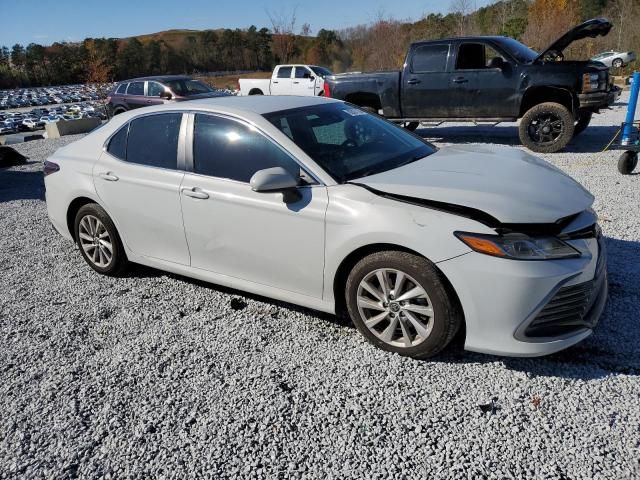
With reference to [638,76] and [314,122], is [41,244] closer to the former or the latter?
[314,122]

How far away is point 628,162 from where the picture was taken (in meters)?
6.79

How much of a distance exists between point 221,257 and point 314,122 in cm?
122

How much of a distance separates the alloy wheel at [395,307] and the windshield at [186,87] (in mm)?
14388

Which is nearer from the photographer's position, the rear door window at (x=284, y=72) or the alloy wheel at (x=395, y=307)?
the alloy wheel at (x=395, y=307)

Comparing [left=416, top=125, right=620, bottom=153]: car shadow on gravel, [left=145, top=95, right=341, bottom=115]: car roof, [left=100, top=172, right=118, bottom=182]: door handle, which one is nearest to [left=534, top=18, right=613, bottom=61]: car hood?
[left=416, top=125, right=620, bottom=153]: car shadow on gravel

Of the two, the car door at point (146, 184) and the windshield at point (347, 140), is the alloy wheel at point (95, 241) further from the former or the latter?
the windshield at point (347, 140)

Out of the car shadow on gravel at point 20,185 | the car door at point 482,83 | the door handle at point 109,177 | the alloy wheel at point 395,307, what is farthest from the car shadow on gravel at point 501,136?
the car shadow on gravel at point 20,185

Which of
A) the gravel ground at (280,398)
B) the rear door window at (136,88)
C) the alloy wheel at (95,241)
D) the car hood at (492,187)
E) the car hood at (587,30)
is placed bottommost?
the gravel ground at (280,398)

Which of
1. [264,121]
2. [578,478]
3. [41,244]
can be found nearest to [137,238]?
[264,121]

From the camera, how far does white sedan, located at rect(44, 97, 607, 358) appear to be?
261 cm

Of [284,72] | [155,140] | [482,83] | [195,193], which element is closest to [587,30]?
[482,83]

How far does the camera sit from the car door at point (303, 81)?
19.5 m

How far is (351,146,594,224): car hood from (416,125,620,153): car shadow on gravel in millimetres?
6582

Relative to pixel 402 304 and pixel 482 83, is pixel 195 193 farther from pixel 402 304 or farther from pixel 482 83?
pixel 482 83
